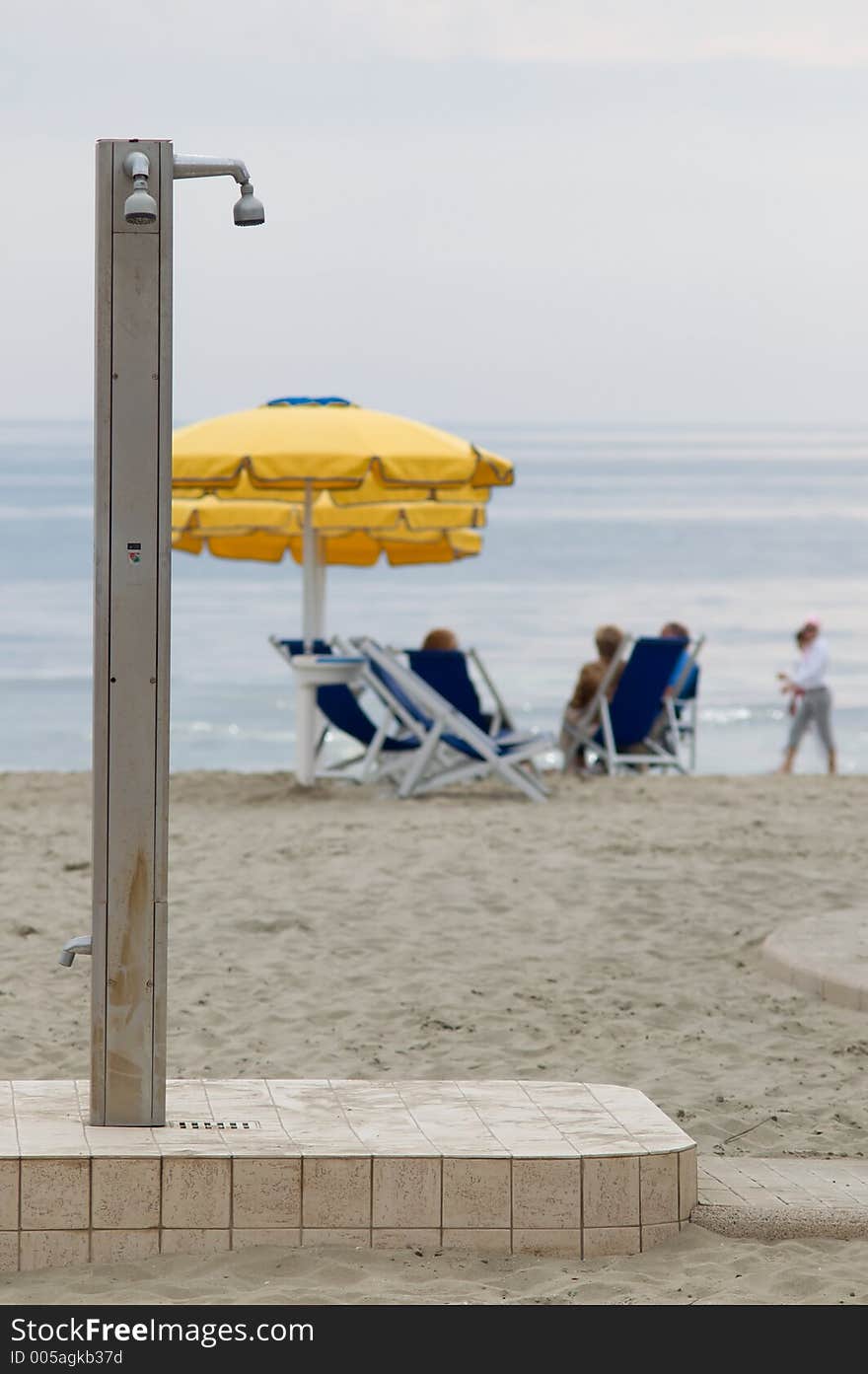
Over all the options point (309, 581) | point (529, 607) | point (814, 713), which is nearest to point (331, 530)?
point (309, 581)

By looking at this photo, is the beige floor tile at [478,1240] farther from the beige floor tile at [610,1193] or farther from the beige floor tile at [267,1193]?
the beige floor tile at [267,1193]

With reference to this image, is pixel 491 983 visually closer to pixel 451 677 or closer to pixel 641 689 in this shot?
pixel 451 677

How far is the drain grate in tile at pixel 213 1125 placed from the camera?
11.8ft

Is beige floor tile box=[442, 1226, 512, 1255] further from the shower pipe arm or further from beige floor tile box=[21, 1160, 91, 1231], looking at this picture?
the shower pipe arm

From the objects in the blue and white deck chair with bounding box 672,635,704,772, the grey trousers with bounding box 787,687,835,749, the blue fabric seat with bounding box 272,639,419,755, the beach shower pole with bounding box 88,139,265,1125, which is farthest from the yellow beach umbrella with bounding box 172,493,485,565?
the beach shower pole with bounding box 88,139,265,1125

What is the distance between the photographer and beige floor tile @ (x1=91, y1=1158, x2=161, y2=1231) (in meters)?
3.36

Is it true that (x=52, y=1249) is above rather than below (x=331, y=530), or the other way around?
below

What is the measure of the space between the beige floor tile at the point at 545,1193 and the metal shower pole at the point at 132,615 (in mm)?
722

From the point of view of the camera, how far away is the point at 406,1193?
344 cm

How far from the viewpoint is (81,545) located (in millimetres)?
63750

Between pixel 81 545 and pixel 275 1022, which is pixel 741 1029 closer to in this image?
pixel 275 1022

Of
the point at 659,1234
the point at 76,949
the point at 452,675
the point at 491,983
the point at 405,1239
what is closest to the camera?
the point at 405,1239

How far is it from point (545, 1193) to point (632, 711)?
8.55 m
